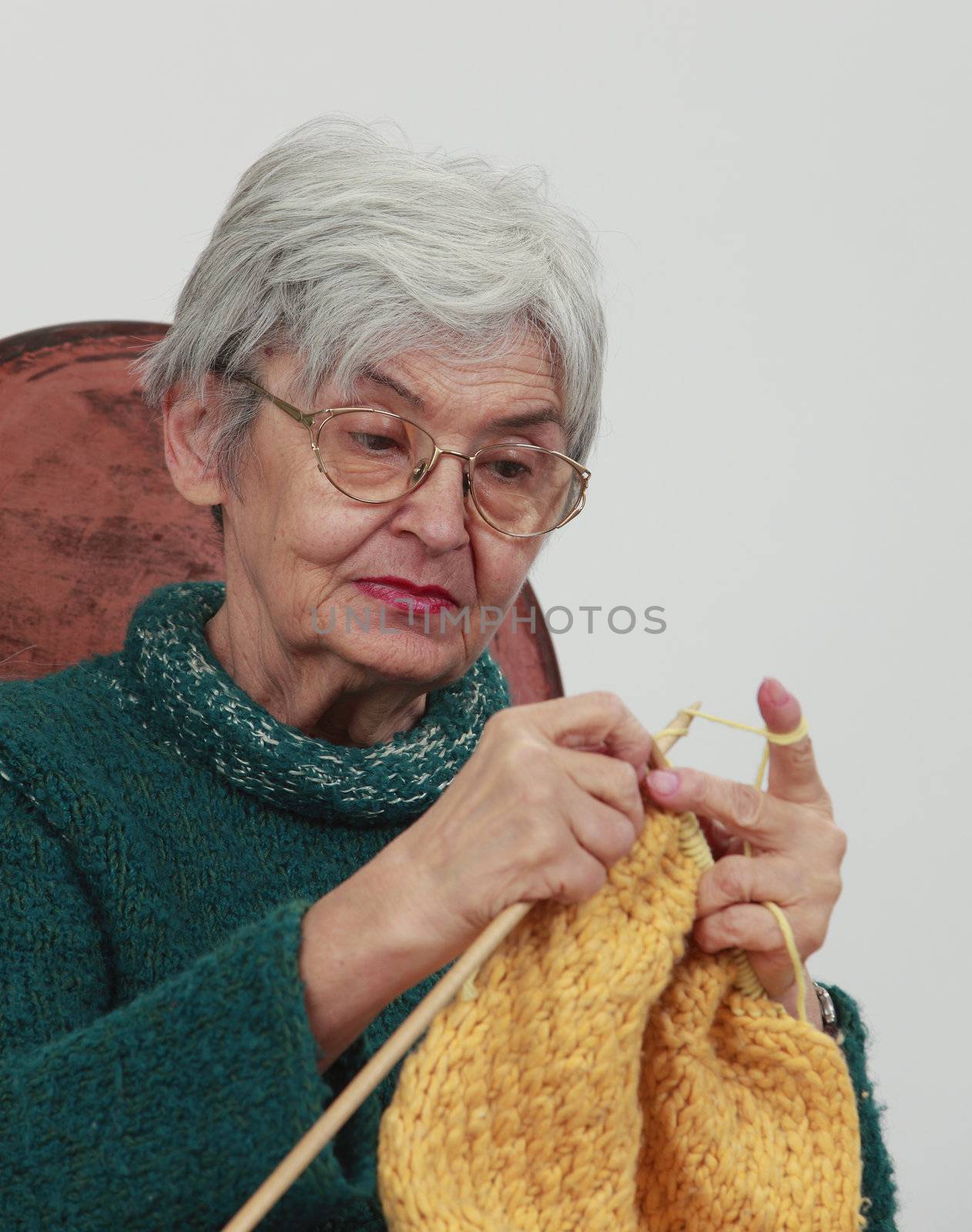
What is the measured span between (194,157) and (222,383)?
2.74 ft

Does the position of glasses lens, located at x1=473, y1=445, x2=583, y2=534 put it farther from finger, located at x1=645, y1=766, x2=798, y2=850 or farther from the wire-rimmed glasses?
finger, located at x1=645, y1=766, x2=798, y2=850

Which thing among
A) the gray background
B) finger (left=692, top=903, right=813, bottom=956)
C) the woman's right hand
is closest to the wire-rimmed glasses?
the woman's right hand

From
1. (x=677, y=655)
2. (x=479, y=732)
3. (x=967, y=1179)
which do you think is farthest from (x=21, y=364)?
(x=967, y=1179)

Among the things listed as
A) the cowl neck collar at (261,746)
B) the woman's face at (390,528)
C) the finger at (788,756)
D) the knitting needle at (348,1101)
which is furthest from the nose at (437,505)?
the knitting needle at (348,1101)

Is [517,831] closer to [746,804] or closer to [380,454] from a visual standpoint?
[746,804]

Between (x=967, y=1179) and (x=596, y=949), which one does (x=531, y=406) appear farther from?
(x=967, y=1179)

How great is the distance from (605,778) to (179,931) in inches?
17.7

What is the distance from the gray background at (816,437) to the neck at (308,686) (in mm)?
922

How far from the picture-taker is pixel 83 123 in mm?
1910

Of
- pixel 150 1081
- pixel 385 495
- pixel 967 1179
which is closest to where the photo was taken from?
pixel 150 1081

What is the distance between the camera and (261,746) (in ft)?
4.00

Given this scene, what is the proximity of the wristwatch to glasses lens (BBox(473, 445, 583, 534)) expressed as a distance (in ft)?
1.64

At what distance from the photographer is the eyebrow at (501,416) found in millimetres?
1206

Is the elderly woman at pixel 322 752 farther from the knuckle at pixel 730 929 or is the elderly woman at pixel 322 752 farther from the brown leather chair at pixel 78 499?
the brown leather chair at pixel 78 499
